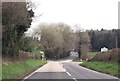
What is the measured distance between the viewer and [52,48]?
149 meters

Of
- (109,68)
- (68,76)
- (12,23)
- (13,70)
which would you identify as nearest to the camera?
(68,76)

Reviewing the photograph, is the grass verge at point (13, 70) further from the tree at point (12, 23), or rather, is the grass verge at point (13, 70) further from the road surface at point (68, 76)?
the tree at point (12, 23)

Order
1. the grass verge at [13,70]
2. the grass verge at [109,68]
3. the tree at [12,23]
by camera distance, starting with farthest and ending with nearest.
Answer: the tree at [12,23] < the grass verge at [109,68] < the grass verge at [13,70]

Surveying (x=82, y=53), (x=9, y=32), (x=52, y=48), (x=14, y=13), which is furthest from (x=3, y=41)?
(x=52, y=48)

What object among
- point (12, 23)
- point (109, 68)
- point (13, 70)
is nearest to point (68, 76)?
point (13, 70)

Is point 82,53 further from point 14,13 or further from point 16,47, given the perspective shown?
point 14,13


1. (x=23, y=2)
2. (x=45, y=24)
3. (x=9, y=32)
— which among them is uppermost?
(x=45, y=24)

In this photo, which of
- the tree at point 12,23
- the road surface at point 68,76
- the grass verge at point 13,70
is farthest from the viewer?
the tree at point 12,23

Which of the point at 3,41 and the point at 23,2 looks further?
the point at 3,41

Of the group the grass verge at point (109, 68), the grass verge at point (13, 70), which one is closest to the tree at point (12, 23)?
the grass verge at point (13, 70)

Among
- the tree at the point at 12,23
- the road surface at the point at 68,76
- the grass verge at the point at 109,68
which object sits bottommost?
the road surface at the point at 68,76

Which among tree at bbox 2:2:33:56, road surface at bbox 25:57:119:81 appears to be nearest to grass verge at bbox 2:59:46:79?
road surface at bbox 25:57:119:81

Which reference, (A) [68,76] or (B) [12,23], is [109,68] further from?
(B) [12,23]

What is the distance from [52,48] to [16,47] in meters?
100
